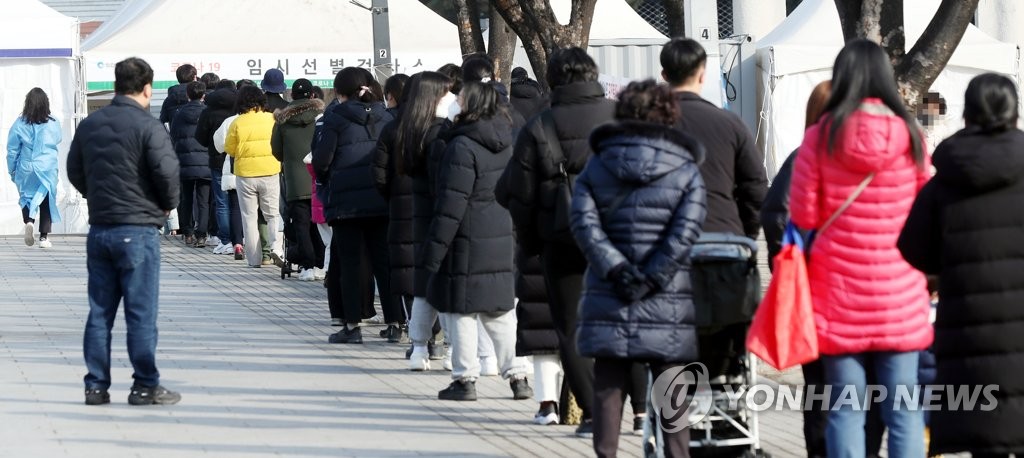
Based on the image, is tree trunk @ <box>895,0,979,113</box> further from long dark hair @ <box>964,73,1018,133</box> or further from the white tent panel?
the white tent panel

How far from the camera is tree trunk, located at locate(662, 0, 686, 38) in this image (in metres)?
19.7

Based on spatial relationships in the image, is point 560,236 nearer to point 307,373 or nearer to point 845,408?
point 845,408

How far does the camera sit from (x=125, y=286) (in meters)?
9.32

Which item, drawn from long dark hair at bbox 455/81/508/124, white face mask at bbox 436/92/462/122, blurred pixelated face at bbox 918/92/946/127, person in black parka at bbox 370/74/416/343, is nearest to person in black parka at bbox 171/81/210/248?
person in black parka at bbox 370/74/416/343

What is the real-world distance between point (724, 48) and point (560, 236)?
56.0 ft

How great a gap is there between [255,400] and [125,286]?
1063mm

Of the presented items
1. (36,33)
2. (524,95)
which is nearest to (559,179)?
(524,95)

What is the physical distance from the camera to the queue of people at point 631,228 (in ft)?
18.9

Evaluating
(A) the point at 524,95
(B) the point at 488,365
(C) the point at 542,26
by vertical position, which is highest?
(C) the point at 542,26

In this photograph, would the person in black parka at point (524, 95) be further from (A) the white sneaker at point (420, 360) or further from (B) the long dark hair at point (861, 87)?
(B) the long dark hair at point (861, 87)

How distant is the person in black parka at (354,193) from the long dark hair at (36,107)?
856cm

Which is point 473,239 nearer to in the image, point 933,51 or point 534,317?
point 534,317

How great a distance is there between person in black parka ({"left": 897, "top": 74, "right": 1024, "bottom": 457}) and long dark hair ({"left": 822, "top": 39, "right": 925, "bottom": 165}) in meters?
0.25

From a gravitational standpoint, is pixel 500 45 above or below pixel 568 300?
above
